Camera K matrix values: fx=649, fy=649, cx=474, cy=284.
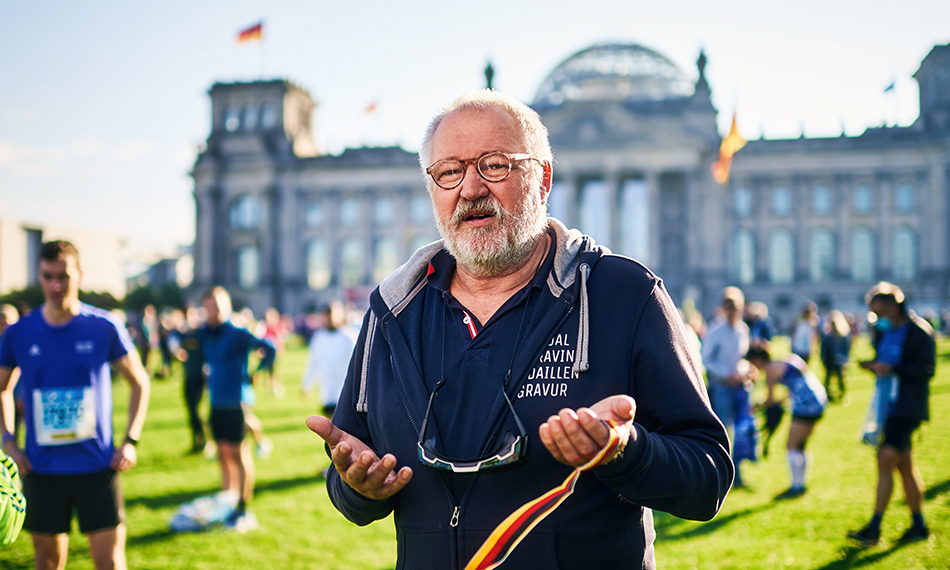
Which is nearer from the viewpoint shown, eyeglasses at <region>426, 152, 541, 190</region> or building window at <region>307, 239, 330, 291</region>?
eyeglasses at <region>426, 152, 541, 190</region>

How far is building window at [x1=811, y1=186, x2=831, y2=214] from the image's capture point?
2109 inches

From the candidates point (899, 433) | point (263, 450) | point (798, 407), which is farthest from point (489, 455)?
point (263, 450)

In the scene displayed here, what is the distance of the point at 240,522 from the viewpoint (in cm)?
675

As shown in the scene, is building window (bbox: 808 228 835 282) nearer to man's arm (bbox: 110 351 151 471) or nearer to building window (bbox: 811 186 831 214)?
building window (bbox: 811 186 831 214)

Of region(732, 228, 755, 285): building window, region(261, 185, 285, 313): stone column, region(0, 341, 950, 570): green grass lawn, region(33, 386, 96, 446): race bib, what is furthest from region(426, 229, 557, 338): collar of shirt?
region(261, 185, 285, 313): stone column

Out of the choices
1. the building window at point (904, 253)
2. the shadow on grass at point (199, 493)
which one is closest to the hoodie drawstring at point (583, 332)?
the shadow on grass at point (199, 493)

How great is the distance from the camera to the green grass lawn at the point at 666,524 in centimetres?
581

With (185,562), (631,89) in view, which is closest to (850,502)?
(185,562)

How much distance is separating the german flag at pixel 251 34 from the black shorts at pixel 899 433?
52637 mm

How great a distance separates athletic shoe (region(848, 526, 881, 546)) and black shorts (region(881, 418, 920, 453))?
2.68 feet

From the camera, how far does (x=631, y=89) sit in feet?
209

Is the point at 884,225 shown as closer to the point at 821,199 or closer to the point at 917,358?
the point at 821,199

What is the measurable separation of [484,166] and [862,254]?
60664mm

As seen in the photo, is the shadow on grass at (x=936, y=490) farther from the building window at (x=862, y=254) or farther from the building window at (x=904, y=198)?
the building window at (x=904, y=198)
